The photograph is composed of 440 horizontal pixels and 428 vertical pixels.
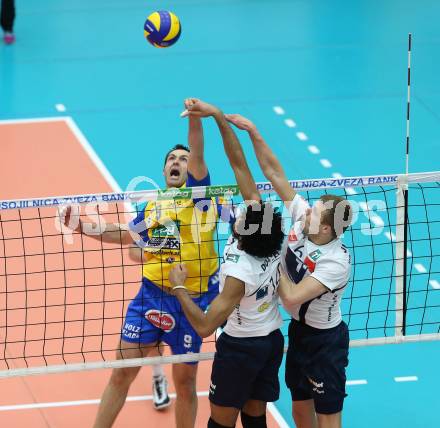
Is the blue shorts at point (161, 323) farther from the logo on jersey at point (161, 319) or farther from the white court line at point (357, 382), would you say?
the white court line at point (357, 382)

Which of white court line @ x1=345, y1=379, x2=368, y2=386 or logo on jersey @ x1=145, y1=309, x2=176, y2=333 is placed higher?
logo on jersey @ x1=145, y1=309, x2=176, y2=333

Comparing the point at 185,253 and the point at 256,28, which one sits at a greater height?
the point at 256,28

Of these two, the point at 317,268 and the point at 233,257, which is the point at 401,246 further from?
the point at 233,257

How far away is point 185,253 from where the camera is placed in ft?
24.0

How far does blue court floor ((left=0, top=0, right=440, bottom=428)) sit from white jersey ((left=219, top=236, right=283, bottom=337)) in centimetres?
576

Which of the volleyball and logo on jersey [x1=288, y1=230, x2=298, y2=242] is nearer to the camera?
logo on jersey [x1=288, y1=230, x2=298, y2=242]

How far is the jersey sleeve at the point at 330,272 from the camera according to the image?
253 inches

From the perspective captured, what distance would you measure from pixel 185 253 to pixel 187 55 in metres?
9.50

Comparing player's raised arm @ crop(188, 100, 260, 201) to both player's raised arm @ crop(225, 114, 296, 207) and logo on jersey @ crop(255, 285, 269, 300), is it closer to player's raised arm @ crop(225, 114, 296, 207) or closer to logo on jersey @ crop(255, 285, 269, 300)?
player's raised arm @ crop(225, 114, 296, 207)

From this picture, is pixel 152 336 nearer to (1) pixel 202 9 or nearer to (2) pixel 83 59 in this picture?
(2) pixel 83 59

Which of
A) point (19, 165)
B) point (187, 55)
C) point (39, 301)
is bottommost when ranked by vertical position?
point (39, 301)

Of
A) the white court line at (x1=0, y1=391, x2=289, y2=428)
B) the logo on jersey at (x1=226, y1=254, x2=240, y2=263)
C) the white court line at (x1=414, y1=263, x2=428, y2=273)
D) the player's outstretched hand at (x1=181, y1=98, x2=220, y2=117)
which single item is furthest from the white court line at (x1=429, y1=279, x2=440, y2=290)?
the logo on jersey at (x1=226, y1=254, x2=240, y2=263)

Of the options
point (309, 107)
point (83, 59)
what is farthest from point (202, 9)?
point (309, 107)

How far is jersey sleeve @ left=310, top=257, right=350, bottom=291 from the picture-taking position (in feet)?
21.1
